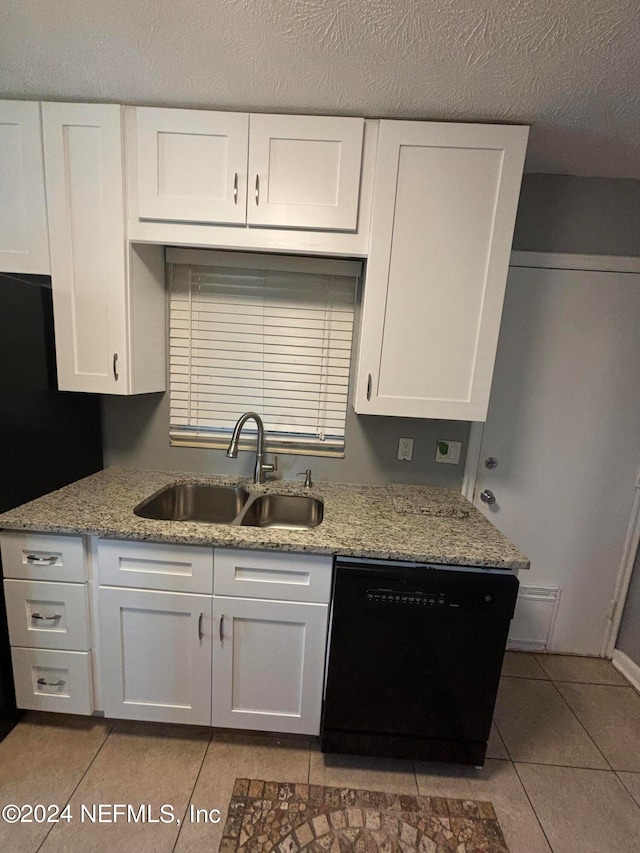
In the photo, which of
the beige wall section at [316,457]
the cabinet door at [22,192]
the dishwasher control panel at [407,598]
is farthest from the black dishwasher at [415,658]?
the cabinet door at [22,192]

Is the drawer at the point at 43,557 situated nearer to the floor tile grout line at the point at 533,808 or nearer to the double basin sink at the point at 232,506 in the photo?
the double basin sink at the point at 232,506

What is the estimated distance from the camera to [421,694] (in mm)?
1401

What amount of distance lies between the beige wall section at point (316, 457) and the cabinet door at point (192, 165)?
2.99 feet

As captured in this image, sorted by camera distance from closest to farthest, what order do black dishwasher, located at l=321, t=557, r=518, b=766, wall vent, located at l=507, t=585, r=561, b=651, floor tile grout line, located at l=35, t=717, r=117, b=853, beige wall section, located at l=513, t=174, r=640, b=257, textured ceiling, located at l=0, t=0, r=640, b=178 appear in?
textured ceiling, located at l=0, t=0, r=640, b=178
floor tile grout line, located at l=35, t=717, r=117, b=853
black dishwasher, located at l=321, t=557, r=518, b=766
beige wall section, located at l=513, t=174, r=640, b=257
wall vent, located at l=507, t=585, r=561, b=651

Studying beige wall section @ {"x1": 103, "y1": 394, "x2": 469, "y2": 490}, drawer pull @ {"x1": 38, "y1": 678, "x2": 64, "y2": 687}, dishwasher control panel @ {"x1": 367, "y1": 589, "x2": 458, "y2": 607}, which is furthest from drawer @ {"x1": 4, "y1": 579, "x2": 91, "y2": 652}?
dishwasher control panel @ {"x1": 367, "y1": 589, "x2": 458, "y2": 607}

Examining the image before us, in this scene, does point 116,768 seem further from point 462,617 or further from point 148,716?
point 462,617

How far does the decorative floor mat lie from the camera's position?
1.23 m

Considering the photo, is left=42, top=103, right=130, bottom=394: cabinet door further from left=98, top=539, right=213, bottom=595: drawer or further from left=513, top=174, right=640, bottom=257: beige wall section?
left=513, top=174, right=640, bottom=257: beige wall section

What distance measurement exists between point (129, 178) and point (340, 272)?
94 centimetres

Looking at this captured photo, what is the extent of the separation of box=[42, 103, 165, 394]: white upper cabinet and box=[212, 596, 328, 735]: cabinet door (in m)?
1.08

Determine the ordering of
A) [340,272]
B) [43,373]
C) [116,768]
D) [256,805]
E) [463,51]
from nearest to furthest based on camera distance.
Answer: [463,51]
[256,805]
[116,768]
[43,373]
[340,272]

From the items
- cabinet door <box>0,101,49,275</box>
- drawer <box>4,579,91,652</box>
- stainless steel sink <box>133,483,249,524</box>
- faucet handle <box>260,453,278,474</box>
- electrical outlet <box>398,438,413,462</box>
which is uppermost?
cabinet door <box>0,101,49,275</box>

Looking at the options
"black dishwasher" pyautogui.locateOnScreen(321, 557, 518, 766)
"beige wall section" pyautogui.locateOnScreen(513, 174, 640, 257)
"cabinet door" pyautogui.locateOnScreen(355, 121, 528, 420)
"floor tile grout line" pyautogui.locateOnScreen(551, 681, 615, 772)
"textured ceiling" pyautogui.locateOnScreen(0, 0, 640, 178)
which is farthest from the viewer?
"beige wall section" pyautogui.locateOnScreen(513, 174, 640, 257)

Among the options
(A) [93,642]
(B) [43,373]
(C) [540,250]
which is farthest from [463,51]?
(A) [93,642]
